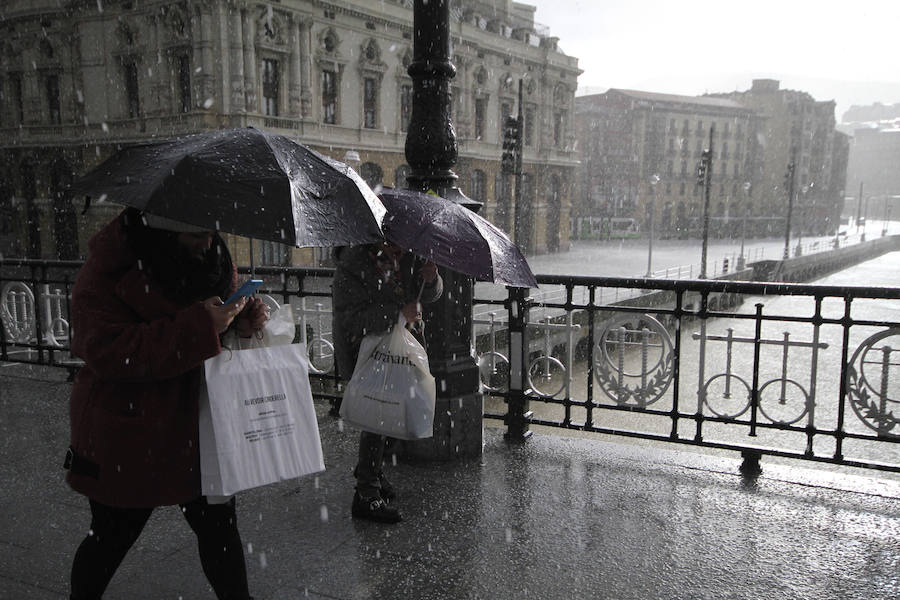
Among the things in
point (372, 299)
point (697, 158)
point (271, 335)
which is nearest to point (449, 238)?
point (372, 299)

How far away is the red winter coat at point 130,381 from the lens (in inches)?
87.0

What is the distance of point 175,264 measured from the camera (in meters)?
2.38

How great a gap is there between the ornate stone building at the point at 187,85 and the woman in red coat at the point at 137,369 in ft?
76.6

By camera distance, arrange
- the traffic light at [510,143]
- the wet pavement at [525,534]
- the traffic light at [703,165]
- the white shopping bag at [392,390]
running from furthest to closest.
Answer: the traffic light at [703,165]
the traffic light at [510,143]
the white shopping bag at [392,390]
the wet pavement at [525,534]

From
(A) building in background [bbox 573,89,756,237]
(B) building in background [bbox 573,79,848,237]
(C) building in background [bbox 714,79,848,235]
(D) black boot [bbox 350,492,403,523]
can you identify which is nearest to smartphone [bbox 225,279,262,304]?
(D) black boot [bbox 350,492,403,523]

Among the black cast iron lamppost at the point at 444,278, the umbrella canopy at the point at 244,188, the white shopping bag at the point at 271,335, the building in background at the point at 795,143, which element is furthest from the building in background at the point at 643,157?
the white shopping bag at the point at 271,335

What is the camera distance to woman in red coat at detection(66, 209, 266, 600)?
7.29ft

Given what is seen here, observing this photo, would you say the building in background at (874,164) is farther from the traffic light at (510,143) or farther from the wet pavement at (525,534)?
the wet pavement at (525,534)

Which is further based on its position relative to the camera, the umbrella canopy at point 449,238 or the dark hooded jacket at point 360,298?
the dark hooded jacket at point 360,298

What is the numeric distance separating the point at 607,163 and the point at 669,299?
5054 cm

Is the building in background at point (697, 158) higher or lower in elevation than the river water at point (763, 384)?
higher

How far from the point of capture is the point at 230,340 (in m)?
2.44

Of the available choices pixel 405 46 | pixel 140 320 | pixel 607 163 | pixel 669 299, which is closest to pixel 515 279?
pixel 140 320

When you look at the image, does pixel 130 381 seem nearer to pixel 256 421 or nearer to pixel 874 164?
pixel 256 421
